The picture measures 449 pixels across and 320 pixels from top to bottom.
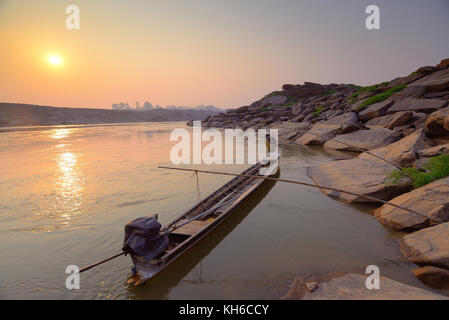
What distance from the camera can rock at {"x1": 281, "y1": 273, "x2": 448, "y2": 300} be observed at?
12.2 feet

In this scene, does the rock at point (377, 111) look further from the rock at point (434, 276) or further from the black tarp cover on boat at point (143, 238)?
the black tarp cover on boat at point (143, 238)

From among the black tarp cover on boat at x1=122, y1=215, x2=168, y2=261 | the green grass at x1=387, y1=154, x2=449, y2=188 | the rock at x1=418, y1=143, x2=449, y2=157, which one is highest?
the rock at x1=418, y1=143, x2=449, y2=157

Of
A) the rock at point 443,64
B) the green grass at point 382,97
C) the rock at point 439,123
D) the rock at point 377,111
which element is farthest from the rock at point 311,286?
the rock at point 443,64

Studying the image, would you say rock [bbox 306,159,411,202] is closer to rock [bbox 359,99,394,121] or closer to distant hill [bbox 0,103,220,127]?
rock [bbox 359,99,394,121]

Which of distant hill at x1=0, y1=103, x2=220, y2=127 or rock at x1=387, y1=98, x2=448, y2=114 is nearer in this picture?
rock at x1=387, y1=98, x2=448, y2=114

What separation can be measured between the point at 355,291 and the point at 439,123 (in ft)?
37.0

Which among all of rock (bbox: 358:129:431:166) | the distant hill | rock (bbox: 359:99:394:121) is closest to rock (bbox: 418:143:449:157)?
rock (bbox: 358:129:431:166)

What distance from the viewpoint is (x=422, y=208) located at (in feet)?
20.2

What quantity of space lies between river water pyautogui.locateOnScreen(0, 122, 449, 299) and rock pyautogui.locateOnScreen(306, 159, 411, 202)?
587 mm

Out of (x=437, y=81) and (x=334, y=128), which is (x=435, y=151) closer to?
(x=334, y=128)

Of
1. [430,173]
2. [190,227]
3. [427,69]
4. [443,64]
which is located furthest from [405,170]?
[427,69]
